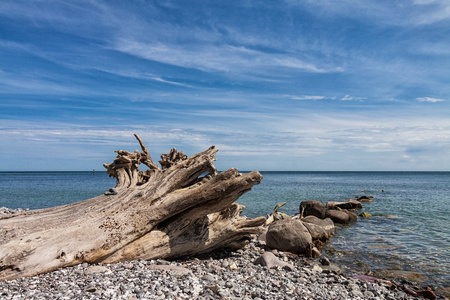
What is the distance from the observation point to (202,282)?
A: 707 centimetres

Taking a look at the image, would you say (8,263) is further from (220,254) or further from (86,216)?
(220,254)

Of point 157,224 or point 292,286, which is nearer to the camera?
point 292,286

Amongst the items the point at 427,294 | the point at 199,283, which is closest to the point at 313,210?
the point at 427,294

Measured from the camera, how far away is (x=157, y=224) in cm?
935

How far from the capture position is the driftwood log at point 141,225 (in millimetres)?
7414

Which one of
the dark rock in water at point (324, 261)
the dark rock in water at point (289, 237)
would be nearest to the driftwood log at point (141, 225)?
the dark rock in water at point (289, 237)

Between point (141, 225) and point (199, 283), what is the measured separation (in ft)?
8.86

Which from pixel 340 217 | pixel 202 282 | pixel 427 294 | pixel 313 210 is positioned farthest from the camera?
pixel 313 210

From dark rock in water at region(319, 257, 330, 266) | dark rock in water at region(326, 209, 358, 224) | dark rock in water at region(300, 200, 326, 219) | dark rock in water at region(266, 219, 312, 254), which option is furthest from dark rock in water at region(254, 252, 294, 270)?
dark rock in water at region(300, 200, 326, 219)

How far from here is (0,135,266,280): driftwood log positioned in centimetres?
741

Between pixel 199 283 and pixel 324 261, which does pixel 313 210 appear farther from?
pixel 199 283

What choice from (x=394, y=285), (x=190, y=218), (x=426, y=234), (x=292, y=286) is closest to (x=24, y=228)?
(x=190, y=218)

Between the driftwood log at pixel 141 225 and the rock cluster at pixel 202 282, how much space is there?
0.38m

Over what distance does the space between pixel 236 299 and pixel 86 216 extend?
16.1ft
